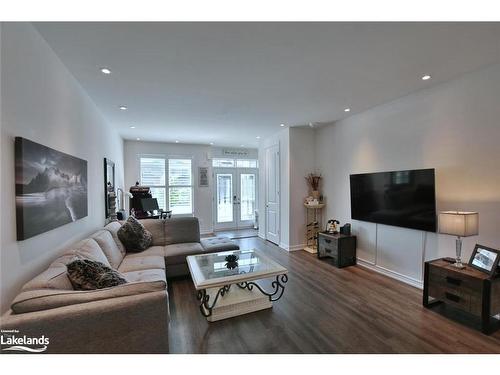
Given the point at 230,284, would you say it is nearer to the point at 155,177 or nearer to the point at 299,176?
Answer: the point at 299,176

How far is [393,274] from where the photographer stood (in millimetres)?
3516

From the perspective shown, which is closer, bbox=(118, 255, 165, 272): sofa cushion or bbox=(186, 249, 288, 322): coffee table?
bbox=(186, 249, 288, 322): coffee table

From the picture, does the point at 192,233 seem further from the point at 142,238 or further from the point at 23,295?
the point at 23,295

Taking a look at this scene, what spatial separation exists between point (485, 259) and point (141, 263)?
3.79 metres

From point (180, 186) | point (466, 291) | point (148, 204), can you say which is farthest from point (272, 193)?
point (466, 291)

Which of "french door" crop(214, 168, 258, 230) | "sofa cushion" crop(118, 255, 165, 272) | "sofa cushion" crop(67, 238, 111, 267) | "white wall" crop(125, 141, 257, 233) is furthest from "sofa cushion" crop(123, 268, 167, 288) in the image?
"french door" crop(214, 168, 258, 230)

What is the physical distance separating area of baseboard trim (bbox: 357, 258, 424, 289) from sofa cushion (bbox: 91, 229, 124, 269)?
3814mm

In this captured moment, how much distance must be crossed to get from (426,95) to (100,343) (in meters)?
4.19

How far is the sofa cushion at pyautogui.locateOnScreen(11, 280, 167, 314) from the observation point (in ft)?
4.32

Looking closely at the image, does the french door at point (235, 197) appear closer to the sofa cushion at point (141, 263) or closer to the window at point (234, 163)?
the window at point (234, 163)

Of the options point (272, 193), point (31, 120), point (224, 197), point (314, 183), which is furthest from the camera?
point (224, 197)

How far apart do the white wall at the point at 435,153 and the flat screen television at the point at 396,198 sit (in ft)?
0.56

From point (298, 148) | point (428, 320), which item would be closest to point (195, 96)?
point (298, 148)

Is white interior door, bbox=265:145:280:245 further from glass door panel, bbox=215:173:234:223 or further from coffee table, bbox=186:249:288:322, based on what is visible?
coffee table, bbox=186:249:288:322
